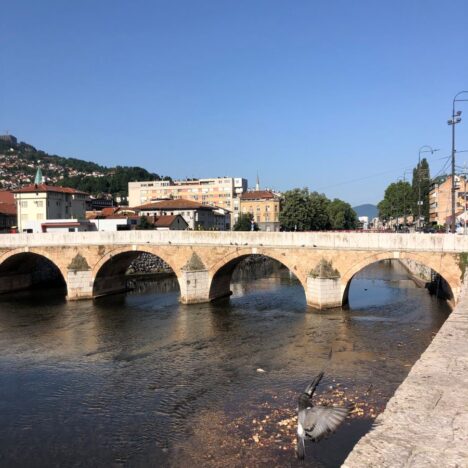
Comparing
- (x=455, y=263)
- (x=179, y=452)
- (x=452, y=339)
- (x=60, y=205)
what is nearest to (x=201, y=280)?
(x=455, y=263)

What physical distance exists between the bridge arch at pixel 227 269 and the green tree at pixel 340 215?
194ft

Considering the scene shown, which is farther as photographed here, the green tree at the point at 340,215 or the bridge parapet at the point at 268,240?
the green tree at the point at 340,215

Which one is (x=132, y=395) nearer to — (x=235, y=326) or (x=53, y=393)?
(x=53, y=393)

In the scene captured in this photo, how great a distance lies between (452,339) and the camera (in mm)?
9391

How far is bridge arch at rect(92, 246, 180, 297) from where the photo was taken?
3516 cm

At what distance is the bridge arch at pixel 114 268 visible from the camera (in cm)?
3516

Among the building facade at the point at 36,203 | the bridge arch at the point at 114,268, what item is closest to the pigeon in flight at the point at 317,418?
the bridge arch at the point at 114,268

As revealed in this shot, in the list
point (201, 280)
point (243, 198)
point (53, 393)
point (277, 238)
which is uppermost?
point (243, 198)

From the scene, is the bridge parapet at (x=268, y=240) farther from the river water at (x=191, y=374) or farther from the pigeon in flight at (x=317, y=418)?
the pigeon in flight at (x=317, y=418)

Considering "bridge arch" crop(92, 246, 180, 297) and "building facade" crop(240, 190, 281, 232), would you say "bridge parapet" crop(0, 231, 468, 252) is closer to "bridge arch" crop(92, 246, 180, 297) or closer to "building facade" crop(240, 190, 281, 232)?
"bridge arch" crop(92, 246, 180, 297)

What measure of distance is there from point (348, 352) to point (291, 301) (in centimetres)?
1318

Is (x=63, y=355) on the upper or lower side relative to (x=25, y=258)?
lower

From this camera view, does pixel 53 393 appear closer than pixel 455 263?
Yes

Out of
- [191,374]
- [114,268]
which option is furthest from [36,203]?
[191,374]
